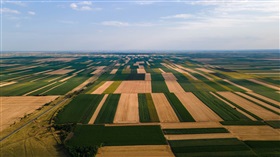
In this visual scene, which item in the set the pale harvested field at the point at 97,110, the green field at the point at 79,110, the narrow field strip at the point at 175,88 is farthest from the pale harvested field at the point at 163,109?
the green field at the point at 79,110

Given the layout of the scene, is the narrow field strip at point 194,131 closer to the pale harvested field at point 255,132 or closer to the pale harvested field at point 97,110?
the pale harvested field at point 255,132

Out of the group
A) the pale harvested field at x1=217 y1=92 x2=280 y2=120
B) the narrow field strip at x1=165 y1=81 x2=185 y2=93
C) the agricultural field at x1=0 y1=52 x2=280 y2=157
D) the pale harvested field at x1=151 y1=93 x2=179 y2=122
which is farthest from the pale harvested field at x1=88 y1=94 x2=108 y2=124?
the pale harvested field at x1=217 y1=92 x2=280 y2=120

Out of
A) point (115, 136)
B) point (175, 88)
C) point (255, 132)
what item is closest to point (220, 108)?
point (255, 132)

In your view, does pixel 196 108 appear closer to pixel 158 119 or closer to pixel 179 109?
pixel 179 109

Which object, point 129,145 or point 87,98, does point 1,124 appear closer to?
point 87,98

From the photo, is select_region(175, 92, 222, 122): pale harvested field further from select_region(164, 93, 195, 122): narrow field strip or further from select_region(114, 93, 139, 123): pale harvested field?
select_region(114, 93, 139, 123): pale harvested field

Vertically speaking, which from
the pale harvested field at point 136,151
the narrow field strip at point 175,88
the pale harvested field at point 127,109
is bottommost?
the pale harvested field at point 136,151
